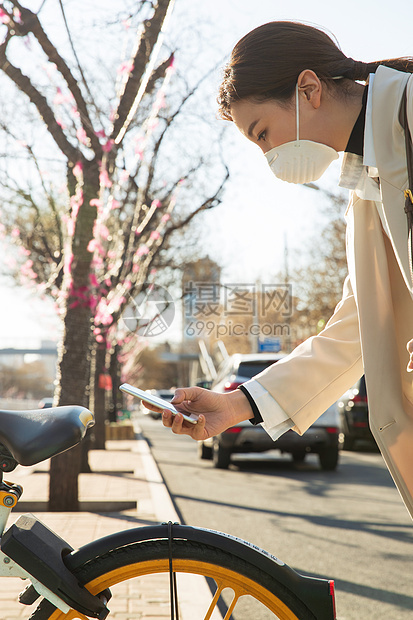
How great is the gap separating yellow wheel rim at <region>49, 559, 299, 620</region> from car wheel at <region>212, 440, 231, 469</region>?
10.3 metres

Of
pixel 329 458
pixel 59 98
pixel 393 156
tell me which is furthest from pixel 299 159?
pixel 329 458

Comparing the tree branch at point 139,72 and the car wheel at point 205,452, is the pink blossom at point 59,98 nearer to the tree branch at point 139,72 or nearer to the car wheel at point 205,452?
the tree branch at point 139,72

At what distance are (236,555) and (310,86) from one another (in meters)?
1.27

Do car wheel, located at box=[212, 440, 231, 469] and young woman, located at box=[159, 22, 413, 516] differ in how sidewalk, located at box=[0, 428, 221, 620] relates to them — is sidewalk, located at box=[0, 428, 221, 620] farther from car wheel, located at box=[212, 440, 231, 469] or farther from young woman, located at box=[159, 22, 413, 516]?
car wheel, located at box=[212, 440, 231, 469]

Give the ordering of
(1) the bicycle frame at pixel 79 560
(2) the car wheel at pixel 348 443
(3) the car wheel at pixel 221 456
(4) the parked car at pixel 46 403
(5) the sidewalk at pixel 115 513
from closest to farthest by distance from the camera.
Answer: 1. (1) the bicycle frame at pixel 79 560
2. (5) the sidewalk at pixel 115 513
3. (4) the parked car at pixel 46 403
4. (3) the car wheel at pixel 221 456
5. (2) the car wheel at pixel 348 443

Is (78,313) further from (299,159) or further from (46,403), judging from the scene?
(299,159)

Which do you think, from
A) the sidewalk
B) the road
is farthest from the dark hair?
the road

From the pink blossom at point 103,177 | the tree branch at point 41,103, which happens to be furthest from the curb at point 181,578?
the tree branch at point 41,103

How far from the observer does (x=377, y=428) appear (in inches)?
76.8

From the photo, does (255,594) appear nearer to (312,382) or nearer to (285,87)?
(312,382)

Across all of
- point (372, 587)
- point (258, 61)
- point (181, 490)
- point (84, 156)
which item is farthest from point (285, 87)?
point (181, 490)

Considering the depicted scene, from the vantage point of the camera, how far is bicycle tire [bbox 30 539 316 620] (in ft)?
5.82

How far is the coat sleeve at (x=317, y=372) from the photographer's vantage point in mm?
2240

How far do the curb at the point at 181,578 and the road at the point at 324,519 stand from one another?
26cm
